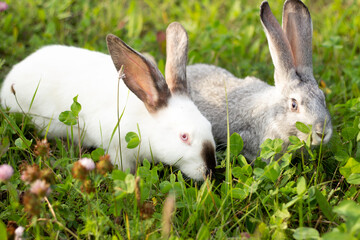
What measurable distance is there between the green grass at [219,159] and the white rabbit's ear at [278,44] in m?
0.56

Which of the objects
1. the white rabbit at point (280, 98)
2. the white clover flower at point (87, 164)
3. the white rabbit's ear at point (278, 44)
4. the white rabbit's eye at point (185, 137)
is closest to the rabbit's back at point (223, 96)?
the white rabbit at point (280, 98)

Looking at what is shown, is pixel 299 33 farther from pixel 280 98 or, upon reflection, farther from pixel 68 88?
pixel 68 88

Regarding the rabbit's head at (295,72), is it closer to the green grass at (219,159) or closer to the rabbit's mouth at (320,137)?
the rabbit's mouth at (320,137)

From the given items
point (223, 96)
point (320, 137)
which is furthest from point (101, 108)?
point (320, 137)

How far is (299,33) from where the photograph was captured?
3996 mm

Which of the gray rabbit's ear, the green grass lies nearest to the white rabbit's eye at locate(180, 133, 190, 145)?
the green grass

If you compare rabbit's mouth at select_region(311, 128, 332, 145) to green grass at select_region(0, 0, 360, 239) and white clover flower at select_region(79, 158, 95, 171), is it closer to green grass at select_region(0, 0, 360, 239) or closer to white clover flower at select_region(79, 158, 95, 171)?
green grass at select_region(0, 0, 360, 239)

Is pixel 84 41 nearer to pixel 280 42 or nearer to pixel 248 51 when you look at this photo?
pixel 248 51

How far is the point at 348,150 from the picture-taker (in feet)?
11.8

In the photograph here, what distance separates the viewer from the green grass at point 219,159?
2721 millimetres

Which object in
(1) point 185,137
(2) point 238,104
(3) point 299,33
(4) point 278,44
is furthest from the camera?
(2) point 238,104

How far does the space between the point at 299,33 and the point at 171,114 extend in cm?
149

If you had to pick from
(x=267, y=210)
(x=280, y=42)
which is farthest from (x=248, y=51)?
(x=267, y=210)

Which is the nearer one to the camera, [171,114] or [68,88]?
[171,114]
